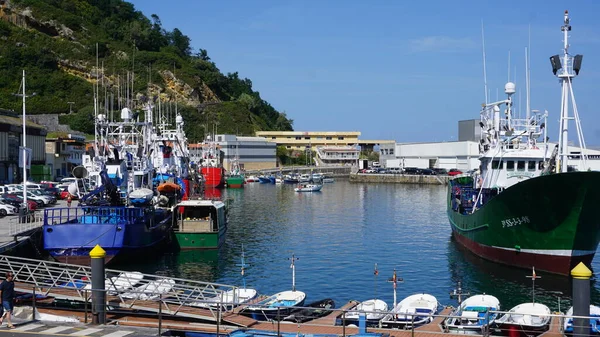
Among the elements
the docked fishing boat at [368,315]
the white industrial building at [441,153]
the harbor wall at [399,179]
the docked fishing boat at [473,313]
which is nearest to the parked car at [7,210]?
the docked fishing boat at [368,315]

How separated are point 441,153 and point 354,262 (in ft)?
421

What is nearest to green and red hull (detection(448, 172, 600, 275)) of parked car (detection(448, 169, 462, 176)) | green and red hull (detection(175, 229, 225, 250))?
green and red hull (detection(175, 229, 225, 250))

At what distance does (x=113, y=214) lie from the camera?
1665 inches

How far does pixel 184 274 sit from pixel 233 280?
3374 mm

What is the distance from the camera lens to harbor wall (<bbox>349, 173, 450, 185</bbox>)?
153125 mm

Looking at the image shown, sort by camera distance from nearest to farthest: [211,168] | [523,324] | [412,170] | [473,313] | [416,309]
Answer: [523,324], [473,313], [416,309], [211,168], [412,170]

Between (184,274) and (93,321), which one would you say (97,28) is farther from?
(93,321)

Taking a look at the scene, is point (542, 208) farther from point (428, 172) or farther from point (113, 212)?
point (428, 172)

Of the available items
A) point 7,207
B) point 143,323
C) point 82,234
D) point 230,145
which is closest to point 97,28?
point 230,145

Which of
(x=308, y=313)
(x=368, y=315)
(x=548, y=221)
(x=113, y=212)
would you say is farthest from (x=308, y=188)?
(x=368, y=315)

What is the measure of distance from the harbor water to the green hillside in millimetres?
76103

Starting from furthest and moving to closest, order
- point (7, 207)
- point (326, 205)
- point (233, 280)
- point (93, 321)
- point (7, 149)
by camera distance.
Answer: point (326, 205), point (7, 149), point (7, 207), point (233, 280), point (93, 321)

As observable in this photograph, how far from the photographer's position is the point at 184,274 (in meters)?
41.2

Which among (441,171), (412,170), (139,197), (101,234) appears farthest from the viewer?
(412,170)
